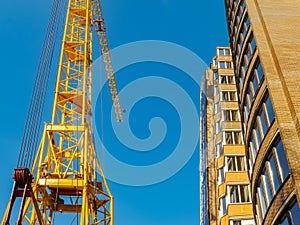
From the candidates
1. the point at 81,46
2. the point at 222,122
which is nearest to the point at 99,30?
the point at 81,46

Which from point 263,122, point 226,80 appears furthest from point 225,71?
point 263,122

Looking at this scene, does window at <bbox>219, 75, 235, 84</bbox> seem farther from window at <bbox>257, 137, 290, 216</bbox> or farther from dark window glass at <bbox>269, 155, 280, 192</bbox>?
dark window glass at <bbox>269, 155, 280, 192</bbox>

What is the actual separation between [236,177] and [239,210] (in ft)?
10.6

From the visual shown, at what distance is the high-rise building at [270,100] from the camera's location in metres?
16.3

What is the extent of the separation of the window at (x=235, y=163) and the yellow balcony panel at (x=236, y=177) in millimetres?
1569

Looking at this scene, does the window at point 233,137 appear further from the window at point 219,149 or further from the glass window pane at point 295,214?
the glass window pane at point 295,214

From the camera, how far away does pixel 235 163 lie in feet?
115

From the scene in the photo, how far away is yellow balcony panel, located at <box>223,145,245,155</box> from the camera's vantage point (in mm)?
35062

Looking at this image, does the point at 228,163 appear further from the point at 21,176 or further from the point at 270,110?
the point at 21,176

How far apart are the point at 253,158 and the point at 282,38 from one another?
6575 mm

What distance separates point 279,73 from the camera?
64.8 ft

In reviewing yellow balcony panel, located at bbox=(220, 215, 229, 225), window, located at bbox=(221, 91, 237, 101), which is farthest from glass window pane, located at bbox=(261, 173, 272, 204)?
window, located at bbox=(221, 91, 237, 101)

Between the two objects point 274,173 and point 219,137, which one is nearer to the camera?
point 274,173

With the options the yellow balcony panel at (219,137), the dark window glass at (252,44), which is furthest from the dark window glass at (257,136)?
the yellow balcony panel at (219,137)
